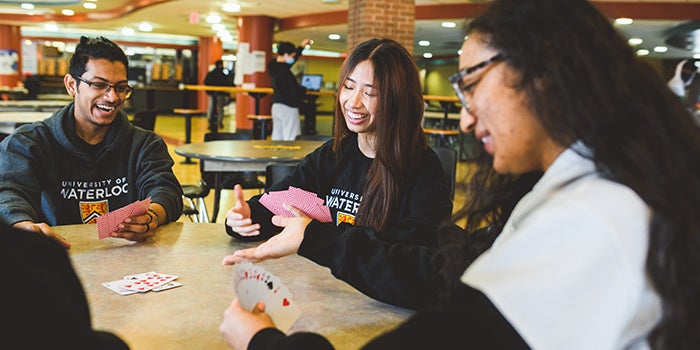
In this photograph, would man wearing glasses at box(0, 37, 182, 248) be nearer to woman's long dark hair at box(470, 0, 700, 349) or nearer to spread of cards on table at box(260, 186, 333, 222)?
spread of cards on table at box(260, 186, 333, 222)

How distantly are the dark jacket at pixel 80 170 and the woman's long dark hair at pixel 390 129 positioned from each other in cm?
73

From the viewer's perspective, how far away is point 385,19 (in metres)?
7.78

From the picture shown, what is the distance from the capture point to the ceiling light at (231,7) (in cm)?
1305

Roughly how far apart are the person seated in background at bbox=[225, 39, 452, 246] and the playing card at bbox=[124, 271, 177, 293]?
0.36m

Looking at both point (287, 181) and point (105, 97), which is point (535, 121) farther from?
point (105, 97)

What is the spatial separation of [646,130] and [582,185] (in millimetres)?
119

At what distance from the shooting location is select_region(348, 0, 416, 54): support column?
25.3 ft

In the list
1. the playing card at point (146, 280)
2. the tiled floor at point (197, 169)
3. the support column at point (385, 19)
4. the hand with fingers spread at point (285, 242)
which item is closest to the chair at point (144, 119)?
the tiled floor at point (197, 169)

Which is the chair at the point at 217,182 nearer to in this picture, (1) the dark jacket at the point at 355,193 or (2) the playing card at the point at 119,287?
(1) the dark jacket at the point at 355,193

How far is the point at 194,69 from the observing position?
A: 25.3 meters

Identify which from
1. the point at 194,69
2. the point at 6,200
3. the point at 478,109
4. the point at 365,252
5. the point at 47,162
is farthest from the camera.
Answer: the point at 194,69

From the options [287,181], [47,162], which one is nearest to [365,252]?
[287,181]

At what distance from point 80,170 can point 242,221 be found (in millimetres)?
816

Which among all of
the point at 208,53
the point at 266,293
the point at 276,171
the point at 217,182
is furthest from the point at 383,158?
the point at 208,53
